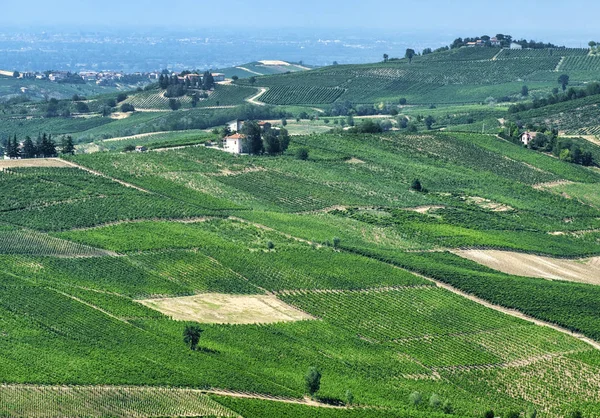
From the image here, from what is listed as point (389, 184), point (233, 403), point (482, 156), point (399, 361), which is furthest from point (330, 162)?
point (233, 403)

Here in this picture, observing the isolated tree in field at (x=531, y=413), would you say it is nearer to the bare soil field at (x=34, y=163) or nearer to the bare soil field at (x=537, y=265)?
the bare soil field at (x=537, y=265)

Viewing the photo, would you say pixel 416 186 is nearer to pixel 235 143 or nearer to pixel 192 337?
pixel 235 143

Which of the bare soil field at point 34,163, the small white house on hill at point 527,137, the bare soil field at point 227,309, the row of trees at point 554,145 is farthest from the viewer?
the small white house on hill at point 527,137

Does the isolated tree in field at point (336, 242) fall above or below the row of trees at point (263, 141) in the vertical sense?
below

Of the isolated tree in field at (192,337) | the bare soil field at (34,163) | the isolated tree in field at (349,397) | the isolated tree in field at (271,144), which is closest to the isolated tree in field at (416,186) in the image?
the isolated tree in field at (271,144)

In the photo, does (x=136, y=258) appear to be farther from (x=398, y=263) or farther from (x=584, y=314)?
(x=584, y=314)
